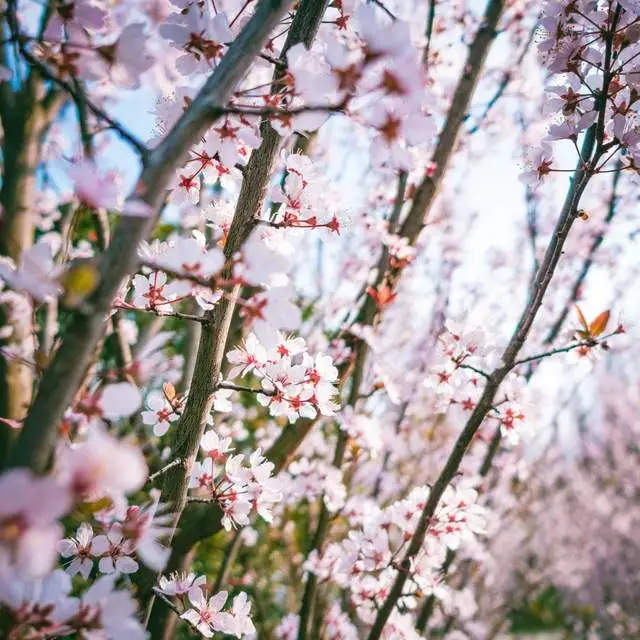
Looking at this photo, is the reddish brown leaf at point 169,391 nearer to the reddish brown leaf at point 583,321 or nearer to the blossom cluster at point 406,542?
the blossom cluster at point 406,542

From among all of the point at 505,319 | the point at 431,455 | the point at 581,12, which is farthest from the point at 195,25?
the point at 505,319

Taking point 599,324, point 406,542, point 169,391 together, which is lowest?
point 406,542

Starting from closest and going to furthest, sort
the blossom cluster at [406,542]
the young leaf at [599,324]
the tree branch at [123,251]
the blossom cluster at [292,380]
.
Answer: the tree branch at [123,251]
the blossom cluster at [292,380]
the young leaf at [599,324]
the blossom cluster at [406,542]

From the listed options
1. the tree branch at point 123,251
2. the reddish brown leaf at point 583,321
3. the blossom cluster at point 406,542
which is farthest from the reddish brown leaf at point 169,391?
the reddish brown leaf at point 583,321

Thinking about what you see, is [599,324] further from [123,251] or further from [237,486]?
[123,251]

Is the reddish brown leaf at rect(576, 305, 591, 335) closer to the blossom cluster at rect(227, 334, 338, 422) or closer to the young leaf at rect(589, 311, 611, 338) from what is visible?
the young leaf at rect(589, 311, 611, 338)

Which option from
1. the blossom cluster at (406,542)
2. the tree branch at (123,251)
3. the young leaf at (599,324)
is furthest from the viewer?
the blossom cluster at (406,542)

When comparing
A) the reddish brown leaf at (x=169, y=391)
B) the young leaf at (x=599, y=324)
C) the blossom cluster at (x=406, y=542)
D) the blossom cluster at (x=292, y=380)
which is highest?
the young leaf at (x=599, y=324)

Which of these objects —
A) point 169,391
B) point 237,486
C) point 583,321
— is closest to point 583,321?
point 583,321

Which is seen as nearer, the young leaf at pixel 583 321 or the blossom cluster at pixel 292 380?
the blossom cluster at pixel 292 380

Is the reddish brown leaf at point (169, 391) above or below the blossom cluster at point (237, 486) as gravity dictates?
above

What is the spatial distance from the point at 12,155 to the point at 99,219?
5.12ft

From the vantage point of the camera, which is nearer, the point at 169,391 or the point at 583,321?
the point at 169,391

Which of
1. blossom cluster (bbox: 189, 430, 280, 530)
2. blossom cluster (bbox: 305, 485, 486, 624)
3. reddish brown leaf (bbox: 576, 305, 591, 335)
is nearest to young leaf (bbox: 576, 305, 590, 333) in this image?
reddish brown leaf (bbox: 576, 305, 591, 335)
